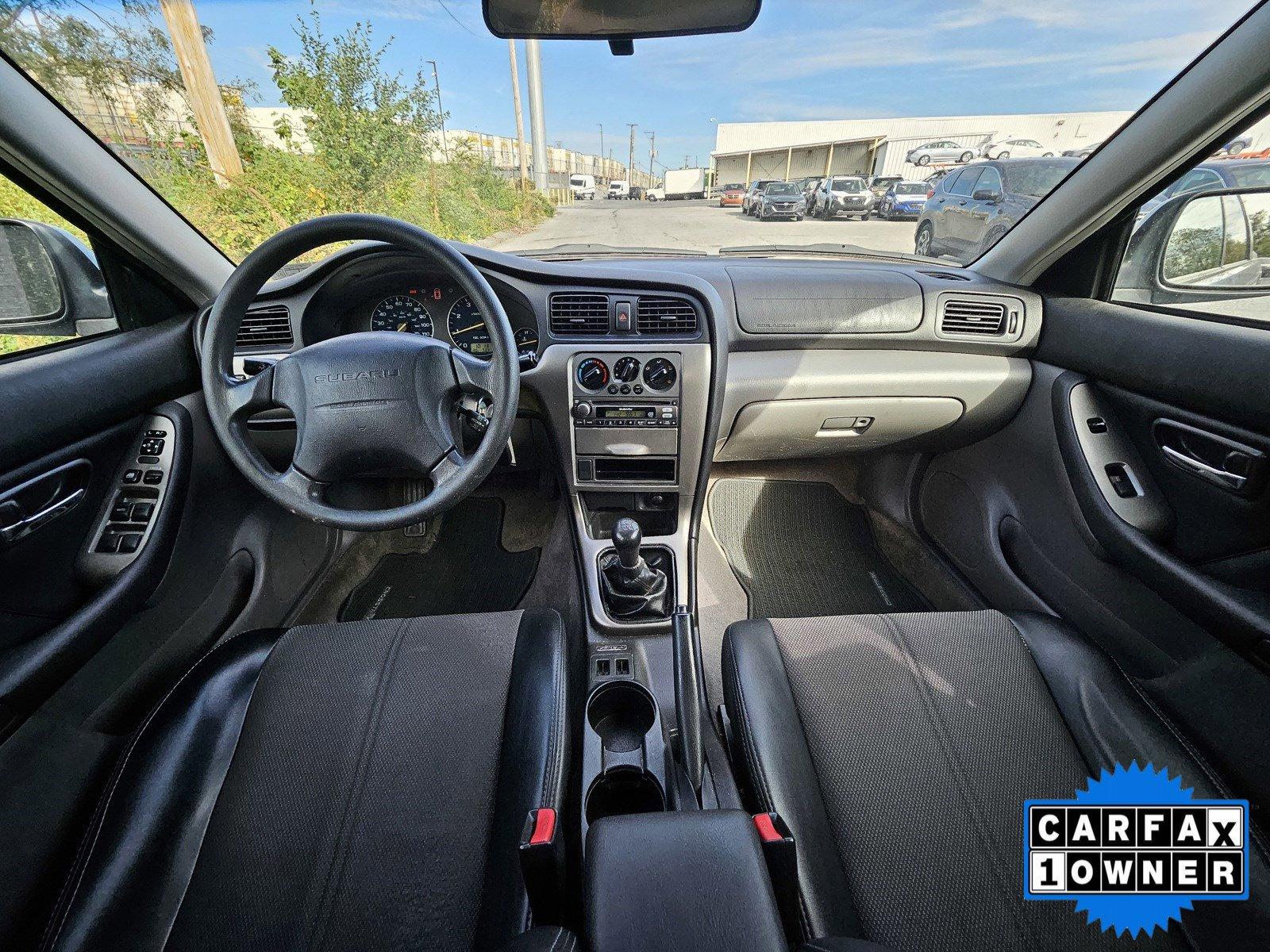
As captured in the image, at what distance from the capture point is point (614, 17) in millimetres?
1590

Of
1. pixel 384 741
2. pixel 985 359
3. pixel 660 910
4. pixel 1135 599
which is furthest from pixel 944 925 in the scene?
pixel 985 359

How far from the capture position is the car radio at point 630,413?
1957mm

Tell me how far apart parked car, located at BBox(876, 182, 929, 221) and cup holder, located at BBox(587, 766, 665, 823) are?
2884 millimetres

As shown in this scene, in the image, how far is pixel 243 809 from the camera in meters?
1.17

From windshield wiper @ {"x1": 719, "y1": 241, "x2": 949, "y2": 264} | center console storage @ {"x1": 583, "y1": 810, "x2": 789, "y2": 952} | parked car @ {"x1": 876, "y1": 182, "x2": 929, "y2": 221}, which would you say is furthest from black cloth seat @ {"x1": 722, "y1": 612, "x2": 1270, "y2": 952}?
parked car @ {"x1": 876, "y1": 182, "x2": 929, "y2": 221}

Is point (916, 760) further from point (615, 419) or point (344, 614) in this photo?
point (344, 614)

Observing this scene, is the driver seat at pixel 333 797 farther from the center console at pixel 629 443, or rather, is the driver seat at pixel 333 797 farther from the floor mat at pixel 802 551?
the floor mat at pixel 802 551

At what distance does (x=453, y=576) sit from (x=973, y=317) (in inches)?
93.8

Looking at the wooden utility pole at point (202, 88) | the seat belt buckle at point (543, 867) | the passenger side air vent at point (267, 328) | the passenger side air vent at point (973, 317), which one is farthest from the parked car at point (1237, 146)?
the wooden utility pole at point (202, 88)

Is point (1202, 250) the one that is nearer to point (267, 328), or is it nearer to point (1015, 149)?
point (1015, 149)

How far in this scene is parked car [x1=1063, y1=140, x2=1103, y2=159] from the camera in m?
1.82

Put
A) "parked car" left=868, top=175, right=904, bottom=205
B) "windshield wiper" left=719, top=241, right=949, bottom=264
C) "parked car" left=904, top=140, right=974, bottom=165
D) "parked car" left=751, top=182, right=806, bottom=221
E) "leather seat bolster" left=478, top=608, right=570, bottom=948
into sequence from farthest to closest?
1. "parked car" left=751, top=182, right=806, bottom=221
2. "parked car" left=868, top=175, right=904, bottom=205
3. "parked car" left=904, top=140, right=974, bottom=165
4. "windshield wiper" left=719, top=241, right=949, bottom=264
5. "leather seat bolster" left=478, top=608, right=570, bottom=948

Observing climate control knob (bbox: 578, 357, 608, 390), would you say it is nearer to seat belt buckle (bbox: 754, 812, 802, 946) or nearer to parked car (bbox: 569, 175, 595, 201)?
seat belt buckle (bbox: 754, 812, 802, 946)

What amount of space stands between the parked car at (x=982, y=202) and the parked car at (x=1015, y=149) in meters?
0.02
